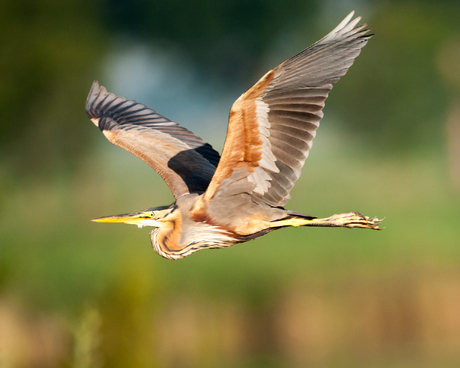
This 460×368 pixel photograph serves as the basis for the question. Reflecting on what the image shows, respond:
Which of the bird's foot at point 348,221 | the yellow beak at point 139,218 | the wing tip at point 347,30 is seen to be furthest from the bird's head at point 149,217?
the wing tip at point 347,30

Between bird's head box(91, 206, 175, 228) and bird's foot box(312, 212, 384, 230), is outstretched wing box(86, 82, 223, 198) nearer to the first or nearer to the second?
bird's head box(91, 206, 175, 228)

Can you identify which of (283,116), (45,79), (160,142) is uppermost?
(45,79)

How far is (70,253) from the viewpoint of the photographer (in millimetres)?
12047

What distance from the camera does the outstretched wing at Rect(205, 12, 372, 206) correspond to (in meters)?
2.55

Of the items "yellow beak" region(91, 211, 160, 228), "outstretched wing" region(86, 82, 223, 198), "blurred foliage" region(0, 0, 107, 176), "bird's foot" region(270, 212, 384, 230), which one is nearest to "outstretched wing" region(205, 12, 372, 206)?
"bird's foot" region(270, 212, 384, 230)

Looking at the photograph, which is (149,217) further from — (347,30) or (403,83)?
(403,83)

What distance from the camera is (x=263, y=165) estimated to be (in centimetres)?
280

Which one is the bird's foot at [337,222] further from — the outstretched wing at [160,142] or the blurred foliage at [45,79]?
the blurred foliage at [45,79]

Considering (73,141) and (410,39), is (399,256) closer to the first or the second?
(410,39)

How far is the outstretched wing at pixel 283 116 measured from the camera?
8.38ft

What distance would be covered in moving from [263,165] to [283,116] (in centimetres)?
27

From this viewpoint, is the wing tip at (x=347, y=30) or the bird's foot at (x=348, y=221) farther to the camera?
the bird's foot at (x=348, y=221)

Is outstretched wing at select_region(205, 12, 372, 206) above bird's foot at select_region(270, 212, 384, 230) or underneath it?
above

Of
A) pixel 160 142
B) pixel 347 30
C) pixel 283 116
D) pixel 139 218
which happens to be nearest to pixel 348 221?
pixel 283 116
